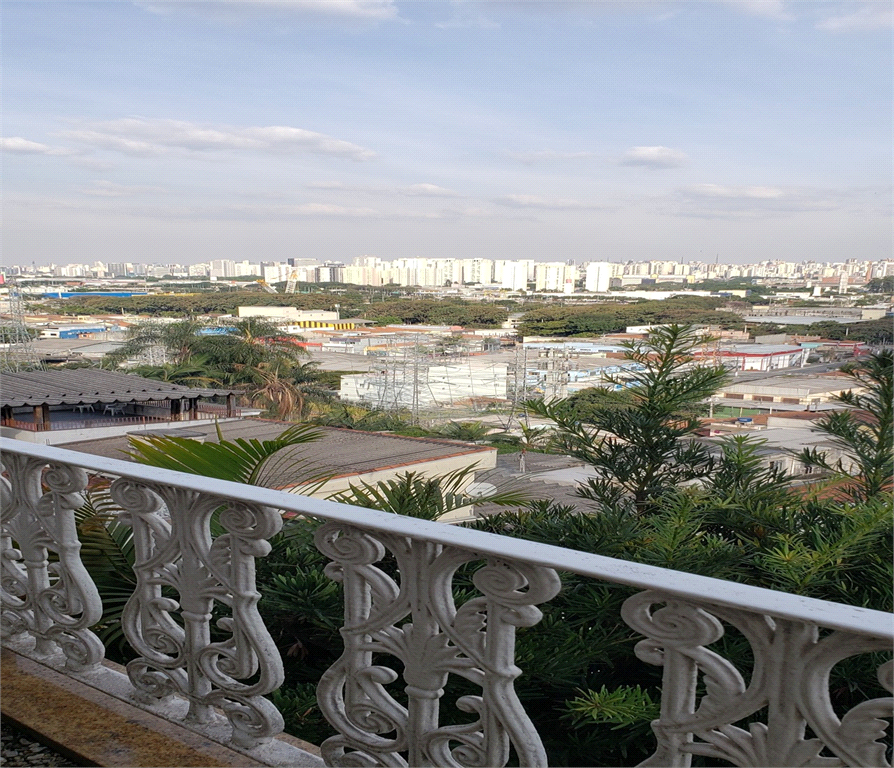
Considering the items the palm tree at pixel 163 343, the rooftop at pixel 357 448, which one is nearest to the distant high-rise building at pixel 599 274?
the rooftop at pixel 357 448

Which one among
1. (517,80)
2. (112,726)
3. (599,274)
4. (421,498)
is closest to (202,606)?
(112,726)

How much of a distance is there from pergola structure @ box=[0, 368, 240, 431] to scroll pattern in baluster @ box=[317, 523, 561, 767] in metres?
12.5

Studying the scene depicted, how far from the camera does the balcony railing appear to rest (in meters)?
0.72

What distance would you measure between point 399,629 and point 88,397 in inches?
526

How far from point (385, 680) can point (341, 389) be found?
30.4 m

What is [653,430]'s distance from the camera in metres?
2.28

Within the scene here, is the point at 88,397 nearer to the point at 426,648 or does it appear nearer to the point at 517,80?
the point at 517,80

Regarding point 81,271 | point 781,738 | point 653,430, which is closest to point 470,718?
point 781,738

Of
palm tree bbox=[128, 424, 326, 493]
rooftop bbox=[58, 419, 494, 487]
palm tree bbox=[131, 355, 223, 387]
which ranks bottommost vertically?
palm tree bbox=[131, 355, 223, 387]

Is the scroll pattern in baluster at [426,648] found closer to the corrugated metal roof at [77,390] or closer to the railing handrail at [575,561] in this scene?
the railing handrail at [575,561]

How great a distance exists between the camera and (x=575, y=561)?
81 centimetres

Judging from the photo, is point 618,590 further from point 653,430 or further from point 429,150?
point 429,150

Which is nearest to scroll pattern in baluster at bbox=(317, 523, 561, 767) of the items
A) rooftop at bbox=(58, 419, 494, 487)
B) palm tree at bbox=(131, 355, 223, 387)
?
rooftop at bbox=(58, 419, 494, 487)

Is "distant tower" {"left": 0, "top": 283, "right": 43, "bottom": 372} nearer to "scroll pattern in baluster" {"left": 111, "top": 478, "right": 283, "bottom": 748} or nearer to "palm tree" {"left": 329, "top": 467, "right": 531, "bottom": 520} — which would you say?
"palm tree" {"left": 329, "top": 467, "right": 531, "bottom": 520}
